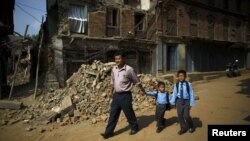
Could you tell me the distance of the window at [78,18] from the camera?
16969 mm

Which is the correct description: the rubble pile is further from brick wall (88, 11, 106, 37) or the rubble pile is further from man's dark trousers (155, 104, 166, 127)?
brick wall (88, 11, 106, 37)

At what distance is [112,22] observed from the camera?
1888 cm

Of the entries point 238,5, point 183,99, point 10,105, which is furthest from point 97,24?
point 238,5

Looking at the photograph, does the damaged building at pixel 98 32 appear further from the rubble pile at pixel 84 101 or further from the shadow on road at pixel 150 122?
the shadow on road at pixel 150 122

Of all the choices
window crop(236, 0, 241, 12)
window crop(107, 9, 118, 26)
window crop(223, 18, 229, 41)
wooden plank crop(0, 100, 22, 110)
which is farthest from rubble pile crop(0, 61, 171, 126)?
window crop(236, 0, 241, 12)

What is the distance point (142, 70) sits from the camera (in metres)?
20.3

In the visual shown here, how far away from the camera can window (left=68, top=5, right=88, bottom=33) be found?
17.0m

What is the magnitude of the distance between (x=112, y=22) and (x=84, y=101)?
9.29 metres

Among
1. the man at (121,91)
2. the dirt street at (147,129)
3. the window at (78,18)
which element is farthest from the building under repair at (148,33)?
the man at (121,91)

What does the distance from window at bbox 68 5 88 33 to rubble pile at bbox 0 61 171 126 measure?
428 cm

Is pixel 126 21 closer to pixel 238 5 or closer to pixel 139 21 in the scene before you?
pixel 139 21

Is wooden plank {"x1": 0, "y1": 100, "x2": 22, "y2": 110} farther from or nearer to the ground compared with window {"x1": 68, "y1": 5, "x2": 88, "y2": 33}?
nearer to the ground

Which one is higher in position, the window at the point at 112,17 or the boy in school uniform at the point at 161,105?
the window at the point at 112,17

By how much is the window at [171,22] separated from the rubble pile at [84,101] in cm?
881
